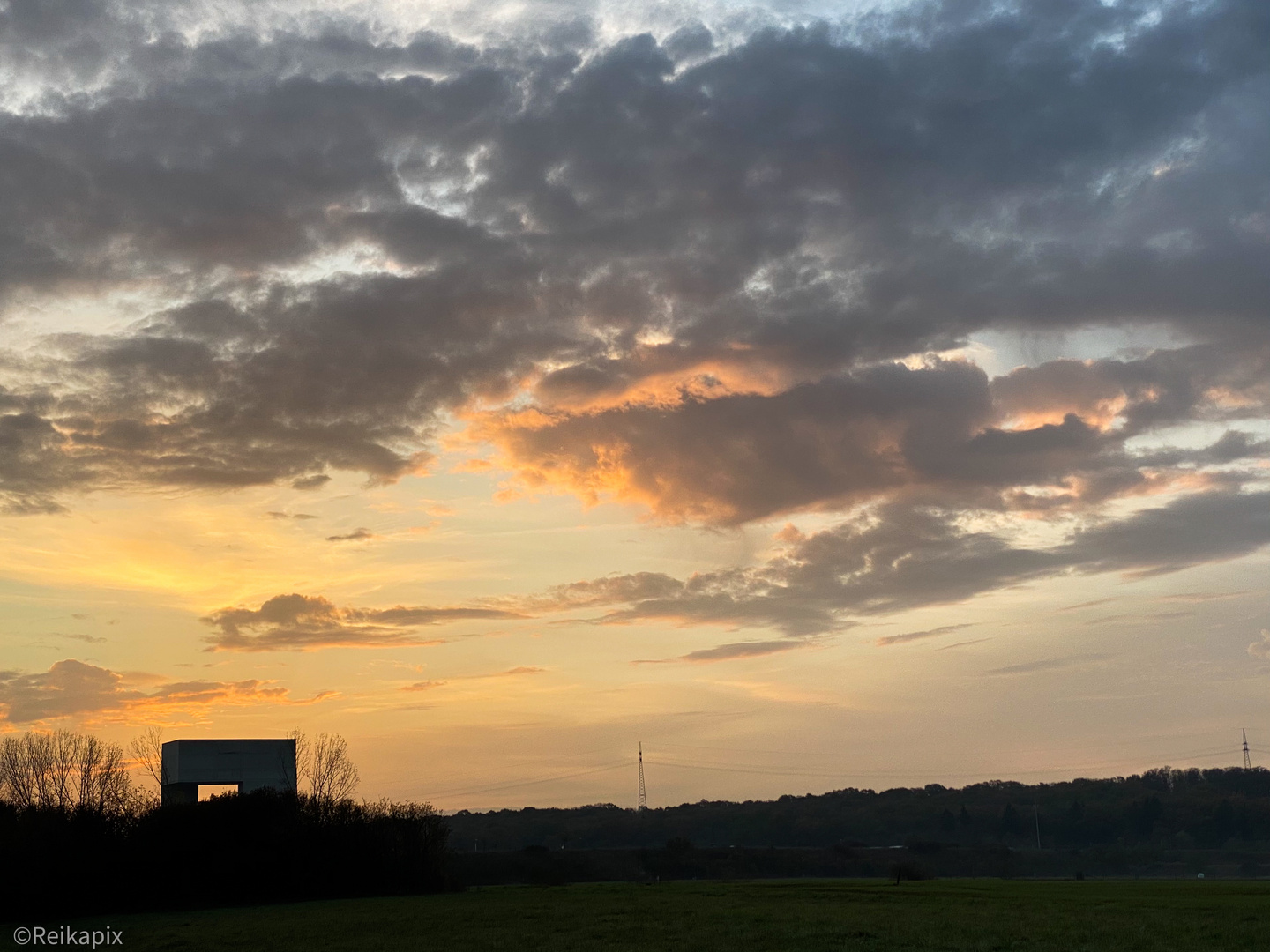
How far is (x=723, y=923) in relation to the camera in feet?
177

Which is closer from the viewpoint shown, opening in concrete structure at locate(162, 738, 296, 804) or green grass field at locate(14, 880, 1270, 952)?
green grass field at locate(14, 880, 1270, 952)

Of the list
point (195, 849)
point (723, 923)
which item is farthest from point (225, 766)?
point (723, 923)

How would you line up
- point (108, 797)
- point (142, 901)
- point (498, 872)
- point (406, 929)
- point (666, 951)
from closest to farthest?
point (666, 951), point (406, 929), point (142, 901), point (108, 797), point (498, 872)

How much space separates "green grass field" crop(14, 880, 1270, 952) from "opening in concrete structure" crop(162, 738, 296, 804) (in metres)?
21.9

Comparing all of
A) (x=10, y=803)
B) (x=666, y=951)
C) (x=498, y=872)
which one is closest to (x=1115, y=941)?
(x=666, y=951)

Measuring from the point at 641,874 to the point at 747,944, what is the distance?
371ft

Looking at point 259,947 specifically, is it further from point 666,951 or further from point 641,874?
point 641,874

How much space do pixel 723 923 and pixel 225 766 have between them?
198 feet

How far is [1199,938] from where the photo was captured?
151 ft

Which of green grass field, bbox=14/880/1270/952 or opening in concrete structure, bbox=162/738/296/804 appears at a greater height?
opening in concrete structure, bbox=162/738/296/804

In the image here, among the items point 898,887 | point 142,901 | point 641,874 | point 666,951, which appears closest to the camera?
point 666,951

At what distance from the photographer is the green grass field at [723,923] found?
45656mm

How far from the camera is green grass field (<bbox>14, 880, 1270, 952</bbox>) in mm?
45656

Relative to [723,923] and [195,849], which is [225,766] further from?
[723,923]
